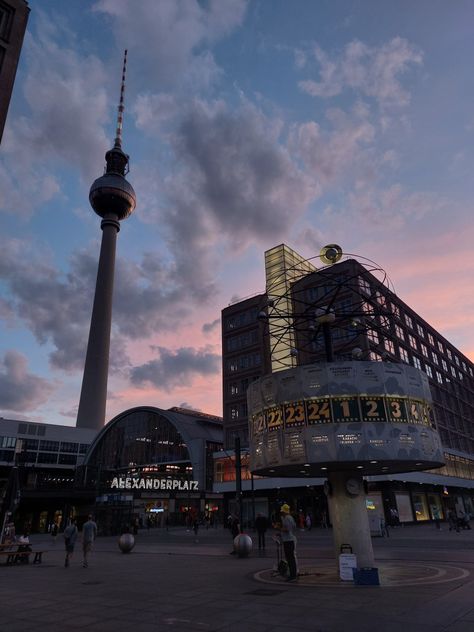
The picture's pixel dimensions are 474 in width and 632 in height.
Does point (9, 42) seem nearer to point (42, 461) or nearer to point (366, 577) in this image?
point (366, 577)

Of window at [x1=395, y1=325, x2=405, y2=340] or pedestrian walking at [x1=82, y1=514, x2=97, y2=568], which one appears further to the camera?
window at [x1=395, y1=325, x2=405, y2=340]

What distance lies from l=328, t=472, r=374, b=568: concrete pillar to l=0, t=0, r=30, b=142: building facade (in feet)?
96.0

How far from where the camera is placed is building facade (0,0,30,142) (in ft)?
98.8

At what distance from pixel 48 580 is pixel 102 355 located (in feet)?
355

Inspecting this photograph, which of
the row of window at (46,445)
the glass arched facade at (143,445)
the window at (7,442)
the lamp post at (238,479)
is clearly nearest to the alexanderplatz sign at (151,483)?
the glass arched facade at (143,445)

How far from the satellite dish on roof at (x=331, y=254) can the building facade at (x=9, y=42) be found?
22.6 m

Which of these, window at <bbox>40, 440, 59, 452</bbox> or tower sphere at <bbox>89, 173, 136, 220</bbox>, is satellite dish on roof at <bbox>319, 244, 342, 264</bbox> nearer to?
window at <bbox>40, 440, 59, 452</bbox>

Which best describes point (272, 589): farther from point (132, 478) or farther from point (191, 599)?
point (132, 478)

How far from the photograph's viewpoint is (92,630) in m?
9.73

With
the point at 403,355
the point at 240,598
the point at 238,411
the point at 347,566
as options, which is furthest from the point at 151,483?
the point at 240,598

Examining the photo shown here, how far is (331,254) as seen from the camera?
22062 mm

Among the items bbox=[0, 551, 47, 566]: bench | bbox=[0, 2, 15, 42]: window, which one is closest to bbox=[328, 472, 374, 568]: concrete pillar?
bbox=[0, 551, 47, 566]: bench

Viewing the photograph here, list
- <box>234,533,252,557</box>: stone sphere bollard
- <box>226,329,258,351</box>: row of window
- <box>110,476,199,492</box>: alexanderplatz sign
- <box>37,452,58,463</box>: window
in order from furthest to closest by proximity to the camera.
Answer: <box>37,452,58,463</box>: window
<box>226,329,258,351</box>: row of window
<box>110,476,199,492</box>: alexanderplatz sign
<box>234,533,252,557</box>: stone sphere bollard

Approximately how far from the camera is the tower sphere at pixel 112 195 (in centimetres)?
13562
